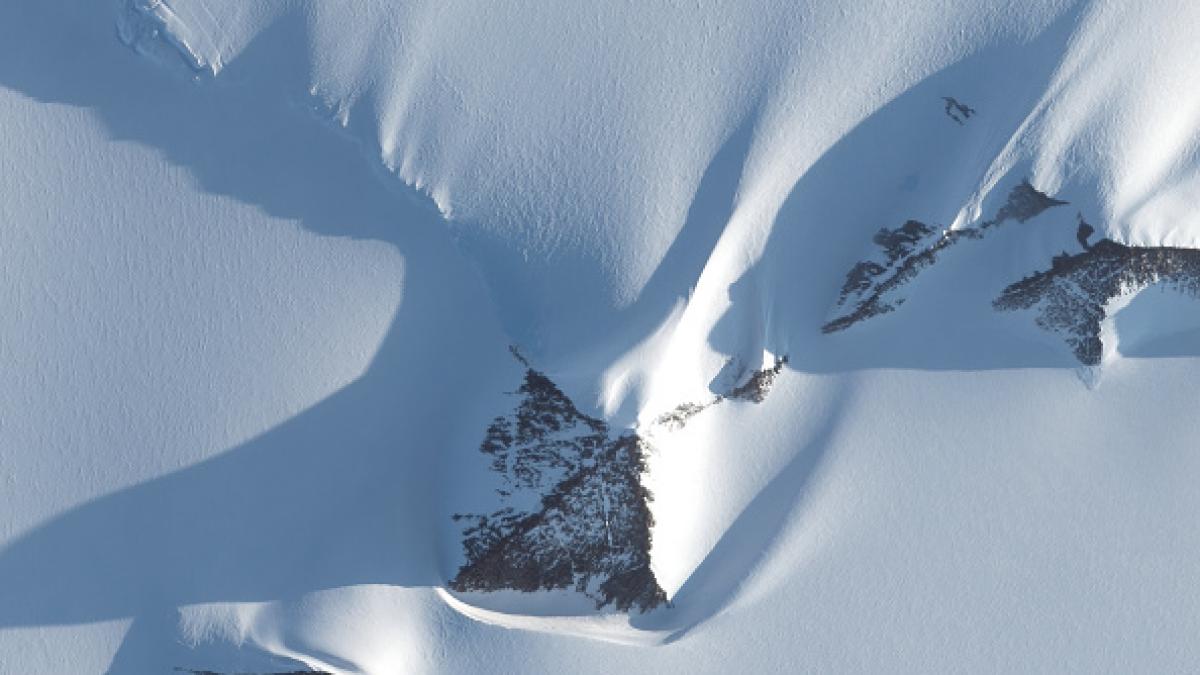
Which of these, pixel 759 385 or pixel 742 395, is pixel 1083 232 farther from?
pixel 742 395

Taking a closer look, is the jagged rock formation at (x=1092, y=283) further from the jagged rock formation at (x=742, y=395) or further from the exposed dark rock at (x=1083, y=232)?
the jagged rock formation at (x=742, y=395)

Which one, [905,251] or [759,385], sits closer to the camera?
[905,251]

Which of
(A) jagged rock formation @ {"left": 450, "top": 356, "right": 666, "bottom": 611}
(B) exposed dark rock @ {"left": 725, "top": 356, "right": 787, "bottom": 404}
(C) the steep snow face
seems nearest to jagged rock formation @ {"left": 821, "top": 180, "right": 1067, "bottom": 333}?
(B) exposed dark rock @ {"left": 725, "top": 356, "right": 787, "bottom": 404}

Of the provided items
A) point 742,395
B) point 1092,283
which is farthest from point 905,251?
point 742,395

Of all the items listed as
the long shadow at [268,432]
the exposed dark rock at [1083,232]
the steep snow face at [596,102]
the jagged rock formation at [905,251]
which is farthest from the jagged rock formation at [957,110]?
the long shadow at [268,432]

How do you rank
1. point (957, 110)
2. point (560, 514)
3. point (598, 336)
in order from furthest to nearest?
point (560, 514) → point (957, 110) → point (598, 336)

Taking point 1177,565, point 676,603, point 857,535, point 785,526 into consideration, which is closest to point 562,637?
point 676,603
